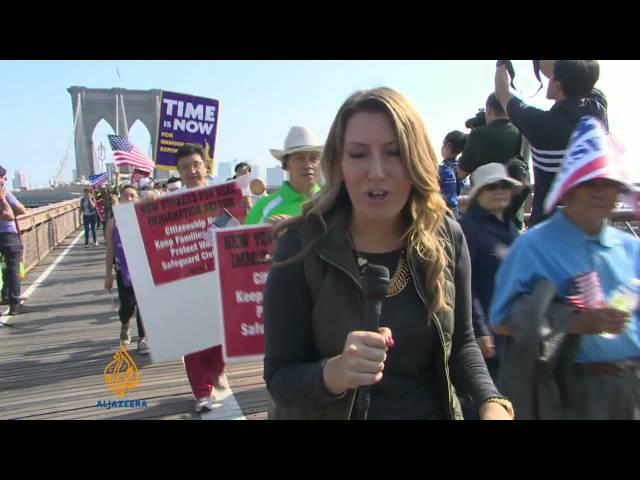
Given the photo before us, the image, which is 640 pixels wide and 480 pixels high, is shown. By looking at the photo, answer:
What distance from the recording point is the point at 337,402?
4.54 feet

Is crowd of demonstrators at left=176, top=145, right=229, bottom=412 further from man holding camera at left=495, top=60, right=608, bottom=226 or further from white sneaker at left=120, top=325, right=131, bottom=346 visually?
man holding camera at left=495, top=60, right=608, bottom=226

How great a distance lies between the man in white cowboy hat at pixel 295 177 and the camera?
3760 mm

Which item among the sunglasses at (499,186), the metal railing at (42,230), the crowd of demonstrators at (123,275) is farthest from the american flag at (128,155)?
the sunglasses at (499,186)

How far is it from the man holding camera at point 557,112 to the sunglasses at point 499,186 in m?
0.22

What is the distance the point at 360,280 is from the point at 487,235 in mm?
1825

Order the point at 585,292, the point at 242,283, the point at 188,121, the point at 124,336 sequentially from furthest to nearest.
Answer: the point at 188,121
the point at 124,336
the point at 242,283
the point at 585,292

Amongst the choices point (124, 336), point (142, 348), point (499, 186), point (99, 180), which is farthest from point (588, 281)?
point (99, 180)

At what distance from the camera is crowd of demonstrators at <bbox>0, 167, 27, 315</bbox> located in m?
7.44

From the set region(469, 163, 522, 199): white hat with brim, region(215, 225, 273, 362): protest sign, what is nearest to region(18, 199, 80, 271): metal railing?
region(215, 225, 273, 362): protest sign

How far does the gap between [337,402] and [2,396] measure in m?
4.69

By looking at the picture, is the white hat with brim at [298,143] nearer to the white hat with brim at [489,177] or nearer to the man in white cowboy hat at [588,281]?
the white hat with brim at [489,177]

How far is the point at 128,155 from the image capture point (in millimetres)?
10844

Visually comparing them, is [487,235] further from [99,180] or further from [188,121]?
[99,180]
